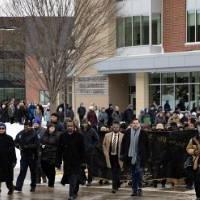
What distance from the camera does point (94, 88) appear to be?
160ft

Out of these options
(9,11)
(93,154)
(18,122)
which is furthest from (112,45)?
(93,154)

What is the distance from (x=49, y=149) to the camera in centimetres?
1628

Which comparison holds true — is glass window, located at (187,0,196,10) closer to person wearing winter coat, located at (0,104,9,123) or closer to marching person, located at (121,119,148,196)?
person wearing winter coat, located at (0,104,9,123)

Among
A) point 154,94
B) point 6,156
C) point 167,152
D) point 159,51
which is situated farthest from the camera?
point 154,94

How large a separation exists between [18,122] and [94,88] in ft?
26.2

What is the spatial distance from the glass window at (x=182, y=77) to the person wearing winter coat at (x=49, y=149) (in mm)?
25827

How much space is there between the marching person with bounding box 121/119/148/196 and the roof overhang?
24.3m

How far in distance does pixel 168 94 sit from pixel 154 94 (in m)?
1.37

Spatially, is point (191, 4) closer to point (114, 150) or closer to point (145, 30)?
point (145, 30)

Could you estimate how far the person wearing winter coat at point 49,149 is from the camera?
1625 cm

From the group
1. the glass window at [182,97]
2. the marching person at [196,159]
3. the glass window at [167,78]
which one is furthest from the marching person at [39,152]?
the glass window at [167,78]

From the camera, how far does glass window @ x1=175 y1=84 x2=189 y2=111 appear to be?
4138 centimetres

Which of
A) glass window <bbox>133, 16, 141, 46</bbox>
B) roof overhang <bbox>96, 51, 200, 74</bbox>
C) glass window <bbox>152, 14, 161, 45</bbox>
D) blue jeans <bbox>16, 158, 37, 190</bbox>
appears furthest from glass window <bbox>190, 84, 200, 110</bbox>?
blue jeans <bbox>16, 158, 37, 190</bbox>

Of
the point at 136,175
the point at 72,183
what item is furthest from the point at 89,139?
the point at 72,183
